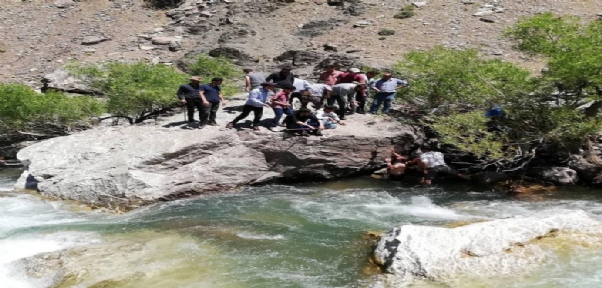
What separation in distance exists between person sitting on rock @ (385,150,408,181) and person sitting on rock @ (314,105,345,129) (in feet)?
5.48

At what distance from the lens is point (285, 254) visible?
880cm

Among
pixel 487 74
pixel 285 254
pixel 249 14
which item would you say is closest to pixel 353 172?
pixel 487 74

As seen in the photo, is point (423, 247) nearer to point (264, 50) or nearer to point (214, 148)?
point (214, 148)

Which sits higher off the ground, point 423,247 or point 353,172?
point 423,247

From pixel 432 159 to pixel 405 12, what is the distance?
2091 centimetres

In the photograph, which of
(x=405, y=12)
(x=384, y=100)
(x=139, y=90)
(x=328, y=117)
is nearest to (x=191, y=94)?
(x=139, y=90)

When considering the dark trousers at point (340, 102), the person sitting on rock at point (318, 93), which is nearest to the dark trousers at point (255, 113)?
the person sitting on rock at point (318, 93)

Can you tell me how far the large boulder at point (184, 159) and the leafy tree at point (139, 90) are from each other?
213 cm

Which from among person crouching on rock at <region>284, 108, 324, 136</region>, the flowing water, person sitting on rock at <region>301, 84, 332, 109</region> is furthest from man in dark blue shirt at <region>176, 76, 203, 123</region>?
person sitting on rock at <region>301, 84, 332, 109</region>

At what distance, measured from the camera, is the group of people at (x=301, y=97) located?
13.7 m

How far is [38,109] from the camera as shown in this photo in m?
16.6

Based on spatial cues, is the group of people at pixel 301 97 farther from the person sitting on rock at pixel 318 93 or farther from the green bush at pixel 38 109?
the green bush at pixel 38 109

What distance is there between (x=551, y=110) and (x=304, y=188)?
21.0ft

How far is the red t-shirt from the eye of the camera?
15.9 metres
